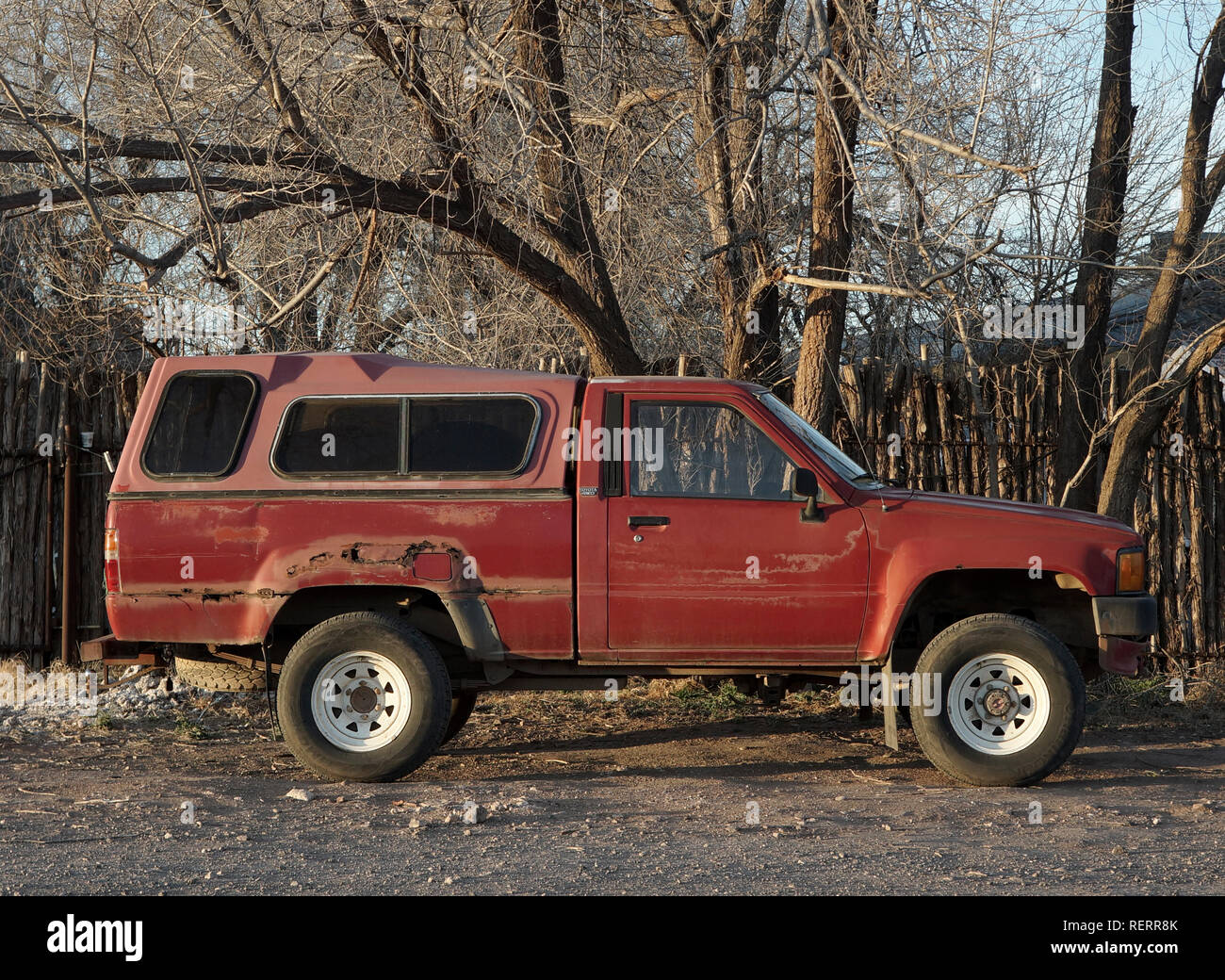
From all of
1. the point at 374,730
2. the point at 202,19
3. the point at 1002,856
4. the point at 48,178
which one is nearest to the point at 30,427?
the point at 48,178

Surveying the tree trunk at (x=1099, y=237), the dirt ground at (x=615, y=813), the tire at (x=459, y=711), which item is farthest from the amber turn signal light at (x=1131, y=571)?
the tire at (x=459, y=711)

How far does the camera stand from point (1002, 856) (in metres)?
5.04

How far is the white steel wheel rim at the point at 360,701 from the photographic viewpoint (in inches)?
260

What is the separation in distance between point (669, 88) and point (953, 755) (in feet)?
18.7

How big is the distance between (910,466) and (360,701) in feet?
16.7

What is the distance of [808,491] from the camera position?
6.46 metres

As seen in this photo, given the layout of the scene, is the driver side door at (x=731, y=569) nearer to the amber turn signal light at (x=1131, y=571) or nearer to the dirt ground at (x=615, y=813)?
the dirt ground at (x=615, y=813)

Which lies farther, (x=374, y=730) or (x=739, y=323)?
(x=739, y=323)

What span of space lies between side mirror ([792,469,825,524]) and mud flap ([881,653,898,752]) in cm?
88

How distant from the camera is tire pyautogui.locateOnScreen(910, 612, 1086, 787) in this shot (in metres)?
6.40

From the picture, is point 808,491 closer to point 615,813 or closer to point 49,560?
point 615,813

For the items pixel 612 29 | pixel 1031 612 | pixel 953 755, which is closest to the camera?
pixel 953 755

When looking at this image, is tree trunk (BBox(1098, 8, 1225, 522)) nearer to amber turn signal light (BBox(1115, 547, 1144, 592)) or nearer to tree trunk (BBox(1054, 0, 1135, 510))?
tree trunk (BBox(1054, 0, 1135, 510))
